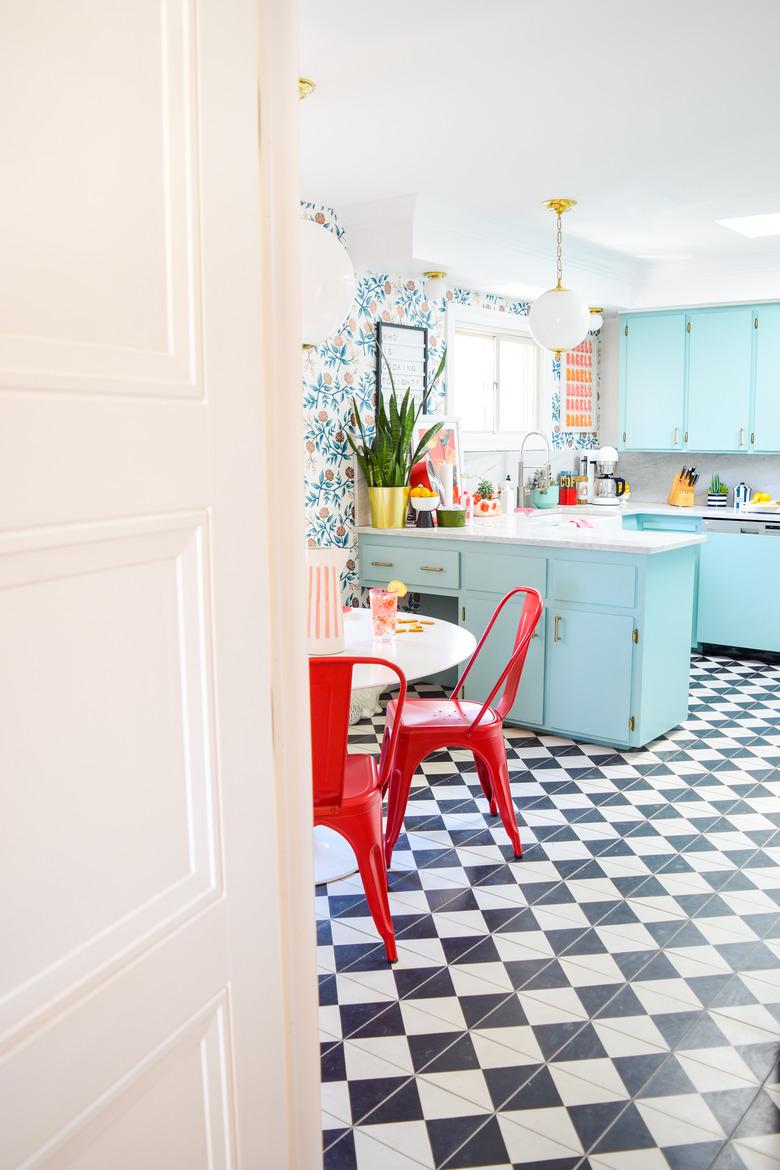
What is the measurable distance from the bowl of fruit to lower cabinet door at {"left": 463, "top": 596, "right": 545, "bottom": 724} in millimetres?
517

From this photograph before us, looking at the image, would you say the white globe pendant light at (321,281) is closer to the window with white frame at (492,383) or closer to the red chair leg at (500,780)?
the red chair leg at (500,780)

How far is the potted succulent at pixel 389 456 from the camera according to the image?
4.89 metres

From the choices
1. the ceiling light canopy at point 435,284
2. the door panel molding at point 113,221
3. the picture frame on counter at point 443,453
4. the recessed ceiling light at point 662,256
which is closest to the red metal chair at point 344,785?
the door panel molding at point 113,221

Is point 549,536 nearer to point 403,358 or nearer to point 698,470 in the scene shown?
point 403,358

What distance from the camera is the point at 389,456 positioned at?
493cm

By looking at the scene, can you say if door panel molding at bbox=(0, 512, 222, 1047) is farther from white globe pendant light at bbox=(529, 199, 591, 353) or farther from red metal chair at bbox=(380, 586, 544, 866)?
white globe pendant light at bbox=(529, 199, 591, 353)

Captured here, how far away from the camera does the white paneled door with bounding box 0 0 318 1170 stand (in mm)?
761

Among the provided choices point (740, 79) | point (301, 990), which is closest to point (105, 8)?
point (301, 990)

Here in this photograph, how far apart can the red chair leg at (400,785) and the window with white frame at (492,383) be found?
116 inches

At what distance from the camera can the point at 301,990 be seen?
1269mm

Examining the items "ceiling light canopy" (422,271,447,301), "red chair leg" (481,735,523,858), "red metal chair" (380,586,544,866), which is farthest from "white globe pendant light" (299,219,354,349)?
"ceiling light canopy" (422,271,447,301)

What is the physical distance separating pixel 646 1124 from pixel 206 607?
1.61 metres

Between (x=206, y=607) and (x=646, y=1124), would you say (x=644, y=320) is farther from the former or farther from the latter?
(x=206, y=607)

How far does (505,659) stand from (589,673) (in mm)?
430
